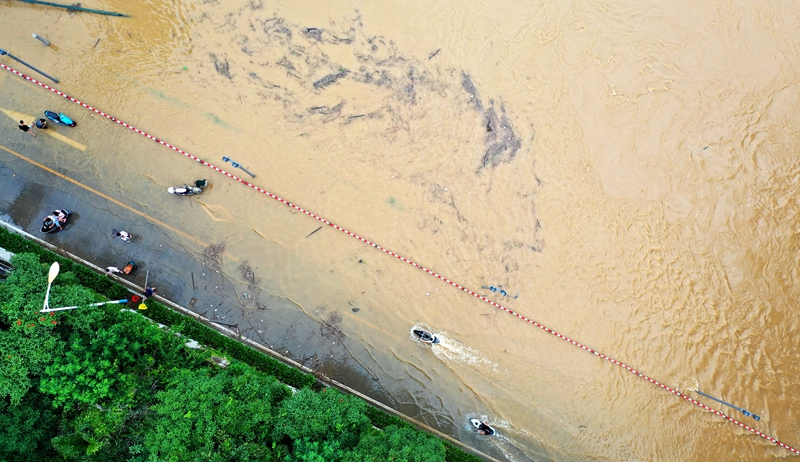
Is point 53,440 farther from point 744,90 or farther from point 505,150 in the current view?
point 744,90

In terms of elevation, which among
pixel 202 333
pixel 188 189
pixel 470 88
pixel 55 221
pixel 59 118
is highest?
pixel 470 88

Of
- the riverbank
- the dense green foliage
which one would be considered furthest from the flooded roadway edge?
the dense green foliage

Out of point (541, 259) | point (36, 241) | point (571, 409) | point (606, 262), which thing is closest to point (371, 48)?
point (541, 259)

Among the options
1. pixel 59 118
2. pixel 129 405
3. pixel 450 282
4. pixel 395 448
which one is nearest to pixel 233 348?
pixel 129 405

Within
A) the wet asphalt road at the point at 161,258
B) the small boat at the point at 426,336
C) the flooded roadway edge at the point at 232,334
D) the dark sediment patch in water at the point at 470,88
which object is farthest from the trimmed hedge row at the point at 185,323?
the dark sediment patch in water at the point at 470,88

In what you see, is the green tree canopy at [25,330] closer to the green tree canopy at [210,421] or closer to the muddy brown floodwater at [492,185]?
the green tree canopy at [210,421]

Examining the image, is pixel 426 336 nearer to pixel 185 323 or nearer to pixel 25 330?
pixel 185 323

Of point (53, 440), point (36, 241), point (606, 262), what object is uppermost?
point (606, 262)
